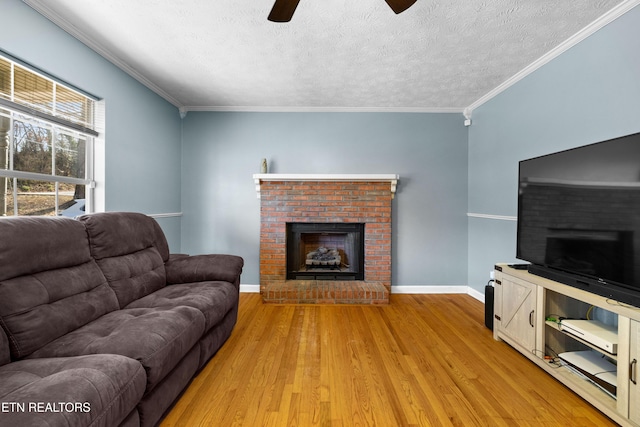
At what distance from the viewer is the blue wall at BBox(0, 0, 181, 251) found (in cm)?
191

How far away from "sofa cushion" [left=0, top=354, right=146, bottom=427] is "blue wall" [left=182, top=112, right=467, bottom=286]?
2.69m

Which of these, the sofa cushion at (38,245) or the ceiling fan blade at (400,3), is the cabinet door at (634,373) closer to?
the ceiling fan blade at (400,3)

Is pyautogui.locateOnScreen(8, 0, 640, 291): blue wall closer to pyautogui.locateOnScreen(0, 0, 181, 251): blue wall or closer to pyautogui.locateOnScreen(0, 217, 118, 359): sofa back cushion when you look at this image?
pyautogui.locateOnScreen(0, 0, 181, 251): blue wall

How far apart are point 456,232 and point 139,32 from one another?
157 inches

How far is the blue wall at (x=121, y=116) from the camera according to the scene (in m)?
1.91

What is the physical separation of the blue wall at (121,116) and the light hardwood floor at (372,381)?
1744 millimetres

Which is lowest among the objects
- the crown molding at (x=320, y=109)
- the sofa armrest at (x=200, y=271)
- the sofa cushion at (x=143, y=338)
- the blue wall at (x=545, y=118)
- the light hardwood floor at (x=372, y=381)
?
the light hardwood floor at (x=372, y=381)

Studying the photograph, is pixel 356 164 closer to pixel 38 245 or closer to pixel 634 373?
pixel 634 373

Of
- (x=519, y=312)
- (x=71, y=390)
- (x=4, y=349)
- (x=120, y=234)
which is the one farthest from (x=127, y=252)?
(x=519, y=312)

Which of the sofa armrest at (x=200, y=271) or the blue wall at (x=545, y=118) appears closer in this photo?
the blue wall at (x=545, y=118)

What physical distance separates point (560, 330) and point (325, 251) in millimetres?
2571

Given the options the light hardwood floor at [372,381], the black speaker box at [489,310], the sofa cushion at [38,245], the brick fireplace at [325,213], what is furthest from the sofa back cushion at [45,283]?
the black speaker box at [489,310]

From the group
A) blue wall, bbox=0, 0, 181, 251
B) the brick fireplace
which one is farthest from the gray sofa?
the brick fireplace

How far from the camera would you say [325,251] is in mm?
3957
